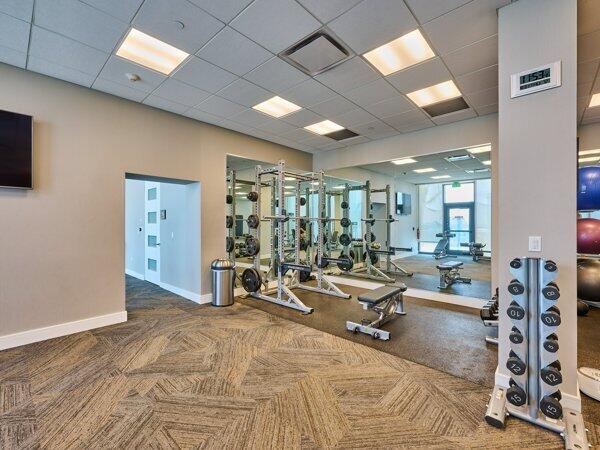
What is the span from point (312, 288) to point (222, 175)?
9.28 ft

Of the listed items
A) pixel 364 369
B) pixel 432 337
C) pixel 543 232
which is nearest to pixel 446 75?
pixel 543 232

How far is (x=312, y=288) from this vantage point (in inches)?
225

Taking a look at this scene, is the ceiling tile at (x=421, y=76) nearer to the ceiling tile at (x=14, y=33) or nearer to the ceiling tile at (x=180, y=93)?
the ceiling tile at (x=180, y=93)

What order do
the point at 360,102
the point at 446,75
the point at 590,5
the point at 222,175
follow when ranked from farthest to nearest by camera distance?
the point at 222,175
the point at 360,102
the point at 446,75
the point at 590,5

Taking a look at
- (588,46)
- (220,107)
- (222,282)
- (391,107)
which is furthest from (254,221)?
(588,46)

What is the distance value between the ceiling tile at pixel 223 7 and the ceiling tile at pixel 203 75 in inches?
30.0

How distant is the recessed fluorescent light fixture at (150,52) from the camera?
9.11ft

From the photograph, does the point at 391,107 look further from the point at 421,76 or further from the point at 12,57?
the point at 12,57

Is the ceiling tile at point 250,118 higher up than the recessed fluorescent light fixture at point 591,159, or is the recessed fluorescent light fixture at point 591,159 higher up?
the ceiling tile at point 250,118

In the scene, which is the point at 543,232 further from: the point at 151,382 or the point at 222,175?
the point at 222,175

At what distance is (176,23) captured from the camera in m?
2.49

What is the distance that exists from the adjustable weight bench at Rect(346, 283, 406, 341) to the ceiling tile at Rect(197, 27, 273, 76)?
3.00m

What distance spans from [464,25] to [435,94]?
144 cm

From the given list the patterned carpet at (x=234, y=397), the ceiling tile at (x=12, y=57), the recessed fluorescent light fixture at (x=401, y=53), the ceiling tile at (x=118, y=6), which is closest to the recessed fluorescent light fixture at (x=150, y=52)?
the ceiling tile at (x=118, y=6)
